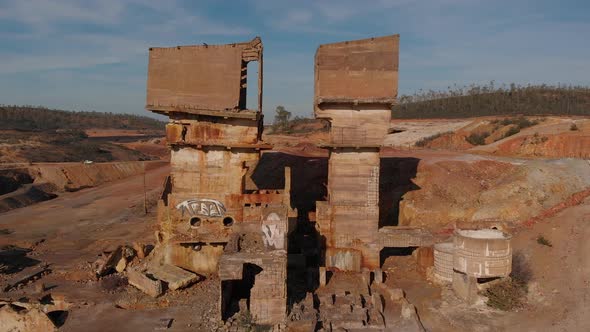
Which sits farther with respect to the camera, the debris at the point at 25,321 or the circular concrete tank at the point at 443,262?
the circular concrete tank at the point at 443,262

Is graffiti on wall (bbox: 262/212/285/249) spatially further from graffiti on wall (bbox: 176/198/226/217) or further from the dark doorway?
the dark doorway

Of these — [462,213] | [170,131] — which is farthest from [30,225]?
[462,213]

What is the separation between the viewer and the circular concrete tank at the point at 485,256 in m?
15.8

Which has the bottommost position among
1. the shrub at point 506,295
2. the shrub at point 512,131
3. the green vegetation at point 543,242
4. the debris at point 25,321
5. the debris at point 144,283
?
the debris at point 25,321

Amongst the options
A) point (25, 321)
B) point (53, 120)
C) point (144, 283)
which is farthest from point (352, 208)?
point (53, 120)

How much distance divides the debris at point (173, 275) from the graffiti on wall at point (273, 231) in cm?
407

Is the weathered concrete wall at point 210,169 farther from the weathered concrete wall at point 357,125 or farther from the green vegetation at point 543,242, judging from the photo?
the green vegetation at point 543,242

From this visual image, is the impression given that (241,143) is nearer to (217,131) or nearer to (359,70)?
(217,131)

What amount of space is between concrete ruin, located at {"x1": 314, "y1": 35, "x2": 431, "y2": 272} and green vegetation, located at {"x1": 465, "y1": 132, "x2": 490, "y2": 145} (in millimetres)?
35662

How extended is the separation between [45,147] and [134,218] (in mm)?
39535

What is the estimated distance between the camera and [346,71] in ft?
61.8

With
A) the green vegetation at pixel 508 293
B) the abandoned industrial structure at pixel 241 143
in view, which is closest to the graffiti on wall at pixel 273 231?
the abandoned industrial structure at pixel 241 143

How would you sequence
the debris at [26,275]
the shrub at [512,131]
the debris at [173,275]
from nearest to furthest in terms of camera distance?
the debris at [173,275] < the debris at [26,275] < the shrub at [512,131]

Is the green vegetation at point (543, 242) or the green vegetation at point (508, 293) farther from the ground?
the green vegetation at point (543, 242)
